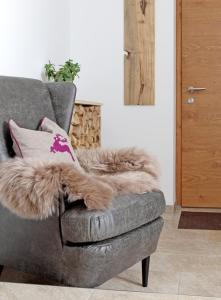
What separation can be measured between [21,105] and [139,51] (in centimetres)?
177

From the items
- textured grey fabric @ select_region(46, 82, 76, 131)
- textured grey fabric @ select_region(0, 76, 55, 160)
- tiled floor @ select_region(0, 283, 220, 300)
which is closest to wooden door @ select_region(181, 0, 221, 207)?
textured grey fabric @ select_region(46, 82, 76, 131)

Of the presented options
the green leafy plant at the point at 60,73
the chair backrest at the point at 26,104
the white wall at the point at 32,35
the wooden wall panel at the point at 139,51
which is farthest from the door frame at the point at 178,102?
the chair backrest at the point at 26,104

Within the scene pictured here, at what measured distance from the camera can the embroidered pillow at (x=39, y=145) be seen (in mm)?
2158

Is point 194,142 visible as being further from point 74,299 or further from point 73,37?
point 74,299

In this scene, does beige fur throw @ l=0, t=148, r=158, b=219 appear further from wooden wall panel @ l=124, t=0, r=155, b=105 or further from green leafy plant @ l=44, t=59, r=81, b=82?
wooden wall panel @ l=124, t=0, r=155, b=105

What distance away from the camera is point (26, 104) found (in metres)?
2.40

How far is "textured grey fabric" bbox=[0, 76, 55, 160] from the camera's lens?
2197 mm

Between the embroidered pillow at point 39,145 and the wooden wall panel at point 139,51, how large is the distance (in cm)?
170

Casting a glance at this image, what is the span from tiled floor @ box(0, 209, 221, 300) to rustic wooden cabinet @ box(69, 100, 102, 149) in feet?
2.75

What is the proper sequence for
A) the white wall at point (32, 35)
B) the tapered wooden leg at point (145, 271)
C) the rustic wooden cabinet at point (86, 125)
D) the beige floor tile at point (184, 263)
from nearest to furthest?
the tapered wooden leg at point (145, 271) < the beige floor tile at point (184, 263) < the white wall at point (32, 35) < the rustic wooden cabinet at point (86, 125)

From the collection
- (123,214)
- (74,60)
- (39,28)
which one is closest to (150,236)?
(123,214)

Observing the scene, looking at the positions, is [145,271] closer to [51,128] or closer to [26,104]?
[51,128]

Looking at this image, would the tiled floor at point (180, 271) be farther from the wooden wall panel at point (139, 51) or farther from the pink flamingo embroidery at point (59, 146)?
the wooden wall panel at point (139, 51)

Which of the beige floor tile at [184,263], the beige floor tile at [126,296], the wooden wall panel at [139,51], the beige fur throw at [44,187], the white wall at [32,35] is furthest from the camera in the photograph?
the wooden wall panel at [139,51]
